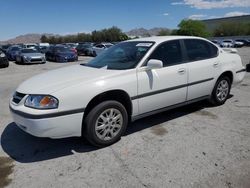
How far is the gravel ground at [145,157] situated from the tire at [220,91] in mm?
663

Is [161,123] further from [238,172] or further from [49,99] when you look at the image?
→ [49,99]

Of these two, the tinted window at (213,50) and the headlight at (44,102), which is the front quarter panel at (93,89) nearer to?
the headlight at (44,102)

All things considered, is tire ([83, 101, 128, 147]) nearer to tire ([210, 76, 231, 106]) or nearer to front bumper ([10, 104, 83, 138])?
front bumper ([10, 104, 83, 138])

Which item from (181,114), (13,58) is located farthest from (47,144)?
(13,58)

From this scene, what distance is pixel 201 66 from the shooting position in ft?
16.0

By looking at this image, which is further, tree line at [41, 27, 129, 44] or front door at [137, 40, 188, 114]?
tree line at [41, 27, 129, 44]

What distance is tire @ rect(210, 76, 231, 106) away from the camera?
541 centimetres

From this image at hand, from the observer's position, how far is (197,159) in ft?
11.0

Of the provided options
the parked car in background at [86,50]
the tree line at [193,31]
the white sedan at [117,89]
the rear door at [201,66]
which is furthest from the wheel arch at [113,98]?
the tree line at [193,31]

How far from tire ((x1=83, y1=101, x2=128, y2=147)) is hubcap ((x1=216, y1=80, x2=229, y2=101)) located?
2575 millimetres

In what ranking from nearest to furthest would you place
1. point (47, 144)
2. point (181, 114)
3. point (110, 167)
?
point (110, 167) < point (47, 144) < point (181, 114)

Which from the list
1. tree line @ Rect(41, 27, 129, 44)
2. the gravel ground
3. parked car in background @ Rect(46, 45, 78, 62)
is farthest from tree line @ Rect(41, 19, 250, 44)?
the gravel ground

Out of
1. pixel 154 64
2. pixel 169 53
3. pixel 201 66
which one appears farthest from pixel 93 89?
pixel 201 66

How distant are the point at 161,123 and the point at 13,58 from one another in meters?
20.2
